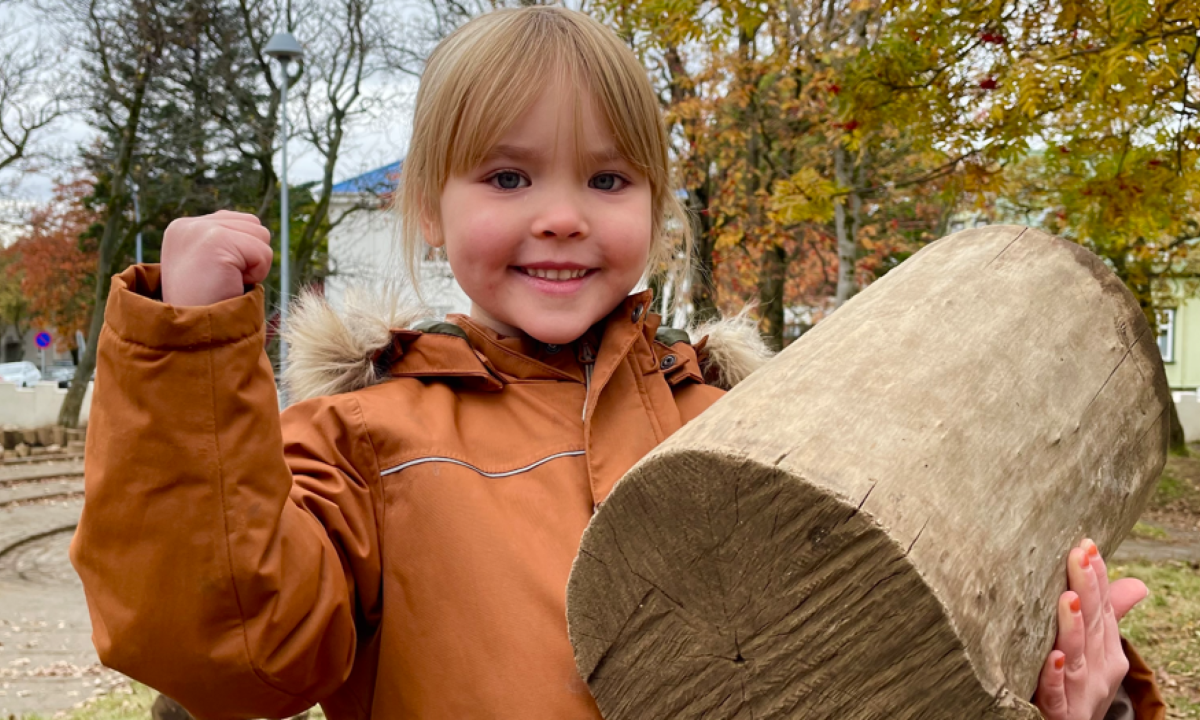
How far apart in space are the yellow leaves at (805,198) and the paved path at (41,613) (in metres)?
5.12

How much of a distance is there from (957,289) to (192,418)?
0.99 meters

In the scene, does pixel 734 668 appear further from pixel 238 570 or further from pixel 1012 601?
pixel 238 570

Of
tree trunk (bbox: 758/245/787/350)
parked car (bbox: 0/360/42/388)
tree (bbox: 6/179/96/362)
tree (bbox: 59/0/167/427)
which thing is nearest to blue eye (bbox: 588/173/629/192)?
tree trunk (bbox: 758/245/787/350)

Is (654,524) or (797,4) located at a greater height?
(797,4)

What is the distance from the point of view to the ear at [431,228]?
1.73 meters

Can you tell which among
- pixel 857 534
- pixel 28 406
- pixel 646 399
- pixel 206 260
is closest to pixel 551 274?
pixel 646 399

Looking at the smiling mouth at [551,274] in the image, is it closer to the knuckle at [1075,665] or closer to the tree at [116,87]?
the knuckle at [1075,665]

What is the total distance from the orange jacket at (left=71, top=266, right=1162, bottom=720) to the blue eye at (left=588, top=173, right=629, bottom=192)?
0.19m

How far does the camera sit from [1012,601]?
3.68ft

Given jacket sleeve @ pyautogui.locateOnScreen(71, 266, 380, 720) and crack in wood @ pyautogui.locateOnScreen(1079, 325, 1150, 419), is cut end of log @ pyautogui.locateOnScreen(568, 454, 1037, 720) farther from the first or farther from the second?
crack in wood @ pyautogui.locateOnScreen(1079, 325, 1150, 419)

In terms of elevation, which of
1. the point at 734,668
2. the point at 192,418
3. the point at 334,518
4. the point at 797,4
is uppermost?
the point at 797,4

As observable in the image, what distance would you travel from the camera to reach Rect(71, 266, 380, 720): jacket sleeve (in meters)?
1.06

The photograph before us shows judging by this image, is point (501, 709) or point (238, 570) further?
point (501, 709)

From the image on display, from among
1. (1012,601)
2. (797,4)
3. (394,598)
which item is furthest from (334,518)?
(797,4)
